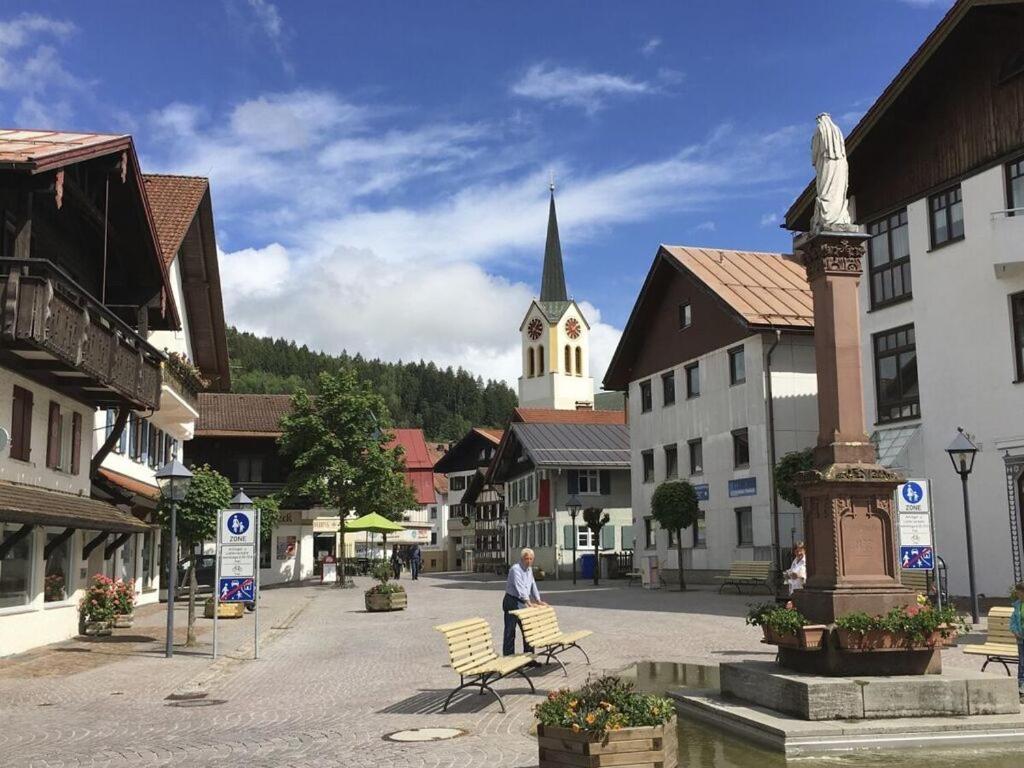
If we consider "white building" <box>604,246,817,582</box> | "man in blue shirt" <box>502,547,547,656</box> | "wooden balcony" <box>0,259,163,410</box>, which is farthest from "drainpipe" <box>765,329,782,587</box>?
"man in blue shirt" <box>502,547,547,656</box>

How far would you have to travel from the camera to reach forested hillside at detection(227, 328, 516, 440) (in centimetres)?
15088

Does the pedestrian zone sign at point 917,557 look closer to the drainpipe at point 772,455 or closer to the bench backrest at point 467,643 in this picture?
the bench backrest at point 467,643

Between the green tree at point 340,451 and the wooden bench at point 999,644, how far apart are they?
1382 inches

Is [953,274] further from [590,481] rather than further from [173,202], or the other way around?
[590,481]

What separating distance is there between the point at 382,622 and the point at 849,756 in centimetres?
1742

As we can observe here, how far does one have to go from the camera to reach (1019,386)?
2383 cm

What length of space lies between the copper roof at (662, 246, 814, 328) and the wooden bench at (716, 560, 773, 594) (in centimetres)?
753

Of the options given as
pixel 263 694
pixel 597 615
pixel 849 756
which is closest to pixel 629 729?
pixel 849 756

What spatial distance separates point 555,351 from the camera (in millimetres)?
104438

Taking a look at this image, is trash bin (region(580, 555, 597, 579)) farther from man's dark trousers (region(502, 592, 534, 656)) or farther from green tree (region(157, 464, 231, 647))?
man's dark trousers (region(502, 592, 534, 656))

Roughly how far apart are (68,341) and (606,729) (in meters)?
12.9

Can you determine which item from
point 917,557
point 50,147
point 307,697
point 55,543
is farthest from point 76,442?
point 917,557

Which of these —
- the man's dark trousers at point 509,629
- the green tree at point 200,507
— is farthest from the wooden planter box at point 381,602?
the man's dark trousers at point 509,629

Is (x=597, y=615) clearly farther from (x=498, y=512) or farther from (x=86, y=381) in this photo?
(x=498, y=512)
